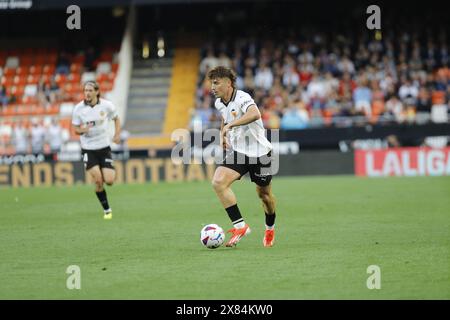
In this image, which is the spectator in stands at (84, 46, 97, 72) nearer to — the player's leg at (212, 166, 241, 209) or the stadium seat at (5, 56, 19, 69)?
the stadium seat at (5, 56, 19, 69)

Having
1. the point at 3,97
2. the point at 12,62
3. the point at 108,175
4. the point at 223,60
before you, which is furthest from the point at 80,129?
the point at 12,62

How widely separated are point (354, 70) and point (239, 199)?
15340mm

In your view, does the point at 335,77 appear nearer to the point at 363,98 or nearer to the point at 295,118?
the point at 363,98

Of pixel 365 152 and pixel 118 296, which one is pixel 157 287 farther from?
pixel 365 152

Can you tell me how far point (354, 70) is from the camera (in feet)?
116

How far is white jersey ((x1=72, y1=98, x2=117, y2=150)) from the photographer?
57.4ft

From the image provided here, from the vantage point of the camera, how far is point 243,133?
1216cm

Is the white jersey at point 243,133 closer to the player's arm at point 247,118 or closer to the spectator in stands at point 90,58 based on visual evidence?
the player's arm at point 247,118

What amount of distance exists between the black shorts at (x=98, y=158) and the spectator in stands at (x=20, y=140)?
13992 mm

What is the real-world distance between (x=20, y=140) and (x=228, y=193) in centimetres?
2099

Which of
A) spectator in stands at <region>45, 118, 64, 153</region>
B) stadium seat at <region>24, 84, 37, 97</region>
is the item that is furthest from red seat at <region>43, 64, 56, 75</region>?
spectator in stands at <region>45, 118, 64, 153</region>

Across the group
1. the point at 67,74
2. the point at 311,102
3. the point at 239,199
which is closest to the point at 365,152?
the point at 311,102

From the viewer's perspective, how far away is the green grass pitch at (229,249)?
895 cm

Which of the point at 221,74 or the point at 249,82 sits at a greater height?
the point at 249,82
